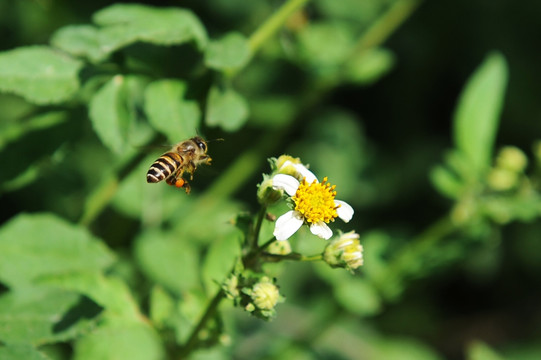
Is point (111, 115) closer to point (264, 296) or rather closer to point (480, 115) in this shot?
point (264, 296)

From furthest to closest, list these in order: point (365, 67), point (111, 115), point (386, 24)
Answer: point (386, 24), point (365, 67), point (111, 115)

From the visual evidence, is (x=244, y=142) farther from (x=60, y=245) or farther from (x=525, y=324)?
(x=525, y=324)

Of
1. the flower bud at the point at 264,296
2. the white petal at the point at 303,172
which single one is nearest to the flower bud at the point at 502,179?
the white petal at the point at 303,172

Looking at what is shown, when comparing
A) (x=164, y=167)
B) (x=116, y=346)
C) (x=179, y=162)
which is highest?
(x=179, y=162)

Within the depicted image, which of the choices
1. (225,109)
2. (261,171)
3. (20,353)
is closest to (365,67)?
(261,171)

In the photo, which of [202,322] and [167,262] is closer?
[202,322]

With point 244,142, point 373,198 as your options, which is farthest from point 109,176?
point 373,198

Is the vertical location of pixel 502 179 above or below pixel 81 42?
above
